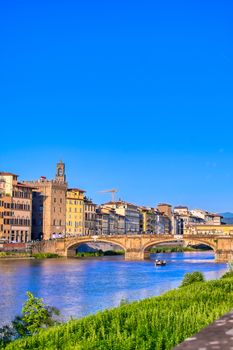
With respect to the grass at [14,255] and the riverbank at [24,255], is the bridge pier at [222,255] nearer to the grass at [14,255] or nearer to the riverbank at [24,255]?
the riverbank at [24,255]

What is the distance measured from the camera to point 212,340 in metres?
3.41

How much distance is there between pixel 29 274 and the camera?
4856cm

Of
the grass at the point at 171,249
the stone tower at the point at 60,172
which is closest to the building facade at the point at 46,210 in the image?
the stone tower at the point at 60,172

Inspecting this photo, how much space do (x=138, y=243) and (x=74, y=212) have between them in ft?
98.9

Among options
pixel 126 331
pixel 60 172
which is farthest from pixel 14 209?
pixel 126 331

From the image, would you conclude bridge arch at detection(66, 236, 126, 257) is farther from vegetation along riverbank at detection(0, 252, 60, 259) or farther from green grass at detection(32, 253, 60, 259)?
green grass at detection(32, 253, 60, 259)

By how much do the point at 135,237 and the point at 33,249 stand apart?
15311 millimetres

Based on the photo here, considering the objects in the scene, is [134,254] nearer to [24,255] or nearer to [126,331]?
[24,255]

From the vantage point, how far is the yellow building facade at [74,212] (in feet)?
352

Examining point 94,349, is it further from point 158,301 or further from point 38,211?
point 38,211

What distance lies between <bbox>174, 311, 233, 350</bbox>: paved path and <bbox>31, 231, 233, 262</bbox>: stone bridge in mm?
68657

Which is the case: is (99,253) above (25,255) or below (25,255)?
above

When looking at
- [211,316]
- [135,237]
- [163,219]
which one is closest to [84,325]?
[211,316]

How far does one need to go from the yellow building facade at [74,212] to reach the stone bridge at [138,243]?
823 inches
